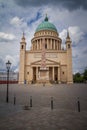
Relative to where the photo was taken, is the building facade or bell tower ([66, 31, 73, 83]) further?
bell tower ([66, 31, 73, 83])

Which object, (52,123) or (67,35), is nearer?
(52,123)

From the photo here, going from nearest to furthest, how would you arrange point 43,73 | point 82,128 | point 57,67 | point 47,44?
point 82,128 → point 43,73 → point 57,67 → point 47,44

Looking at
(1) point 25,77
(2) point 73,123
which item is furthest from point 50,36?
(2) point 73,123

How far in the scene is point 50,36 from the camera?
94.1 meters

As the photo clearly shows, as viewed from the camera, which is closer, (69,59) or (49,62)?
(49,62)

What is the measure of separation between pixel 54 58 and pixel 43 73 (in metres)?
36.2

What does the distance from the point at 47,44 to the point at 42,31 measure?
9.86 m

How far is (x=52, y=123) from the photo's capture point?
21.5 feet

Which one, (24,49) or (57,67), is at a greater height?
(24,49)

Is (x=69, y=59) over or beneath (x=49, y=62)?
over

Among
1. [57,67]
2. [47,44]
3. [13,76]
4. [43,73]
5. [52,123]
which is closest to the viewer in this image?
[52,123]

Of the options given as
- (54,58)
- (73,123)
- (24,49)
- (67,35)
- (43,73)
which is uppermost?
(67,35)

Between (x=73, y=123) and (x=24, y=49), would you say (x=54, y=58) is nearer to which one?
(x=24, y=49)

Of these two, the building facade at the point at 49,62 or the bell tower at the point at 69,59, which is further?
the bell tower at the point at 69,59
